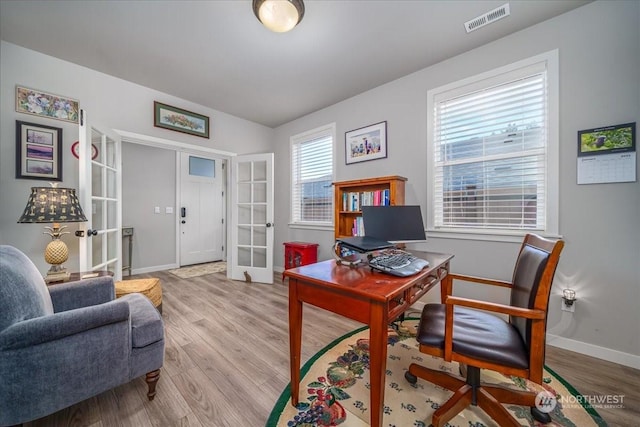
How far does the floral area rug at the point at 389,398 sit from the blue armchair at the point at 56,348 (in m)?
0.85

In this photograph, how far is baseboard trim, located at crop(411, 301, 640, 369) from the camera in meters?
1.70

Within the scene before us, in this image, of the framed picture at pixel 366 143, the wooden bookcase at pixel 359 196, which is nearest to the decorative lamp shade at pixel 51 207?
the wooden bookcase at pixel 359 196

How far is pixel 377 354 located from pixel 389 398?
68 centimetres

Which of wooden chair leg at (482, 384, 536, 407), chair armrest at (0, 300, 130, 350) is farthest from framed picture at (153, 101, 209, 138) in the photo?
wooden chair leg at (482, 384, 536, 407)

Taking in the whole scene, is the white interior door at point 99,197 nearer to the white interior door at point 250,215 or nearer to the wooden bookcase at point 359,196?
the white interior door at point 250,215

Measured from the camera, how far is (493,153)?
7.38 ft

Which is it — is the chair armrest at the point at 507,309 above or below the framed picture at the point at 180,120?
below

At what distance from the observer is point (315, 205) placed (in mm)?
3826

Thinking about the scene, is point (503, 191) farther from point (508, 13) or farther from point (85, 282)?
point (85, 282)

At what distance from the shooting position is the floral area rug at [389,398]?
125 cm

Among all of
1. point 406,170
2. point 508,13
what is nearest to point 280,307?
point 406,170

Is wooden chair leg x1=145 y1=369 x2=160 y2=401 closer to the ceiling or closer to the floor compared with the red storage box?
closer to the floor

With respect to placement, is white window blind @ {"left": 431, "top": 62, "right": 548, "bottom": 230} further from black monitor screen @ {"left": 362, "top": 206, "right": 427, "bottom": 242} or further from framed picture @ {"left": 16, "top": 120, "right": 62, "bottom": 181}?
framed picture @ {"left": 16, "top": 120, "right": 62, "bottom": 181}

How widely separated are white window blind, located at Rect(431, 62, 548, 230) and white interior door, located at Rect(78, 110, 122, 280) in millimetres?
3327
